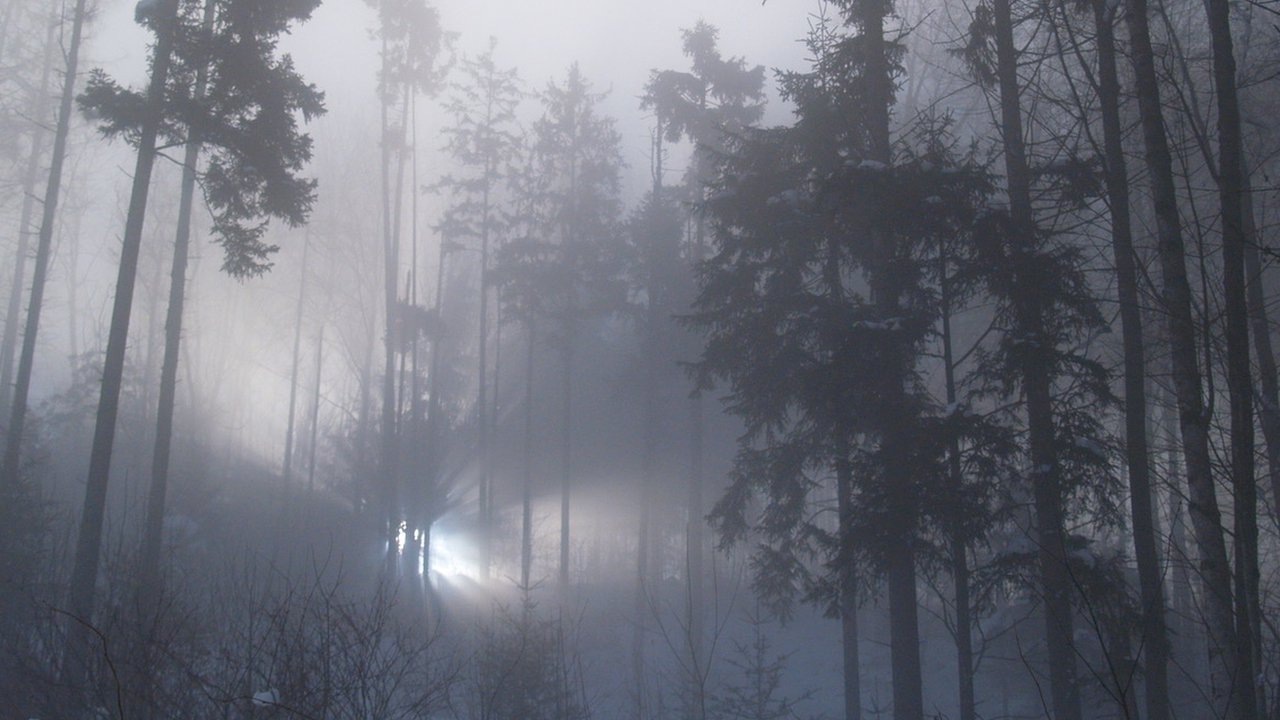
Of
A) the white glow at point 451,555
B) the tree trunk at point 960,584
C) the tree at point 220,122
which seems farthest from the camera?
the white glow at point 451,555

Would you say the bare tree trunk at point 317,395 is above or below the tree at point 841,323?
above

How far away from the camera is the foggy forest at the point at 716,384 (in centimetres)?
693

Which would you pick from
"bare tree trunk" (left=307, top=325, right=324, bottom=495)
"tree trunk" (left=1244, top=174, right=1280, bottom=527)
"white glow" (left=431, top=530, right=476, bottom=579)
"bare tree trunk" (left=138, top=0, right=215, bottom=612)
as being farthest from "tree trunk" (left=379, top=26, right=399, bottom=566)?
"tree trunk" (left=1244, top=174, right=1280, bottom=527)

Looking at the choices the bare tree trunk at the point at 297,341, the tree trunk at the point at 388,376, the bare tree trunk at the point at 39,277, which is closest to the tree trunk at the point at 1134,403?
the bare tree trunk at the point at 39,277

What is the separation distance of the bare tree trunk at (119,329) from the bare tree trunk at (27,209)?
59.4 ft

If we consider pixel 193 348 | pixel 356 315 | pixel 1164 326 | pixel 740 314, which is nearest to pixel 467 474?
pixel 356 315

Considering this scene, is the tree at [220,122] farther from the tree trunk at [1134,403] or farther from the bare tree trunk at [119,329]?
the tree trunk at [1134,403]

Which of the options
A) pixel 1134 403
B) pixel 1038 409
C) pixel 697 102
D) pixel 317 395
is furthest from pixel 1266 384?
pixel 317 395

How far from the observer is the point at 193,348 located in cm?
4353

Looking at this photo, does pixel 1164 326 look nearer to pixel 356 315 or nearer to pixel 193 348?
pixel 356 315

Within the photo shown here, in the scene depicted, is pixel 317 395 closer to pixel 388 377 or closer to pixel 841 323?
pixel 388 377

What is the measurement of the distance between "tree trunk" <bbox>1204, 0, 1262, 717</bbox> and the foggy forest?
0.04 m

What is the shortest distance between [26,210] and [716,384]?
28484 millimetres

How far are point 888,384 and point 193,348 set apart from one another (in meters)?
42.2
